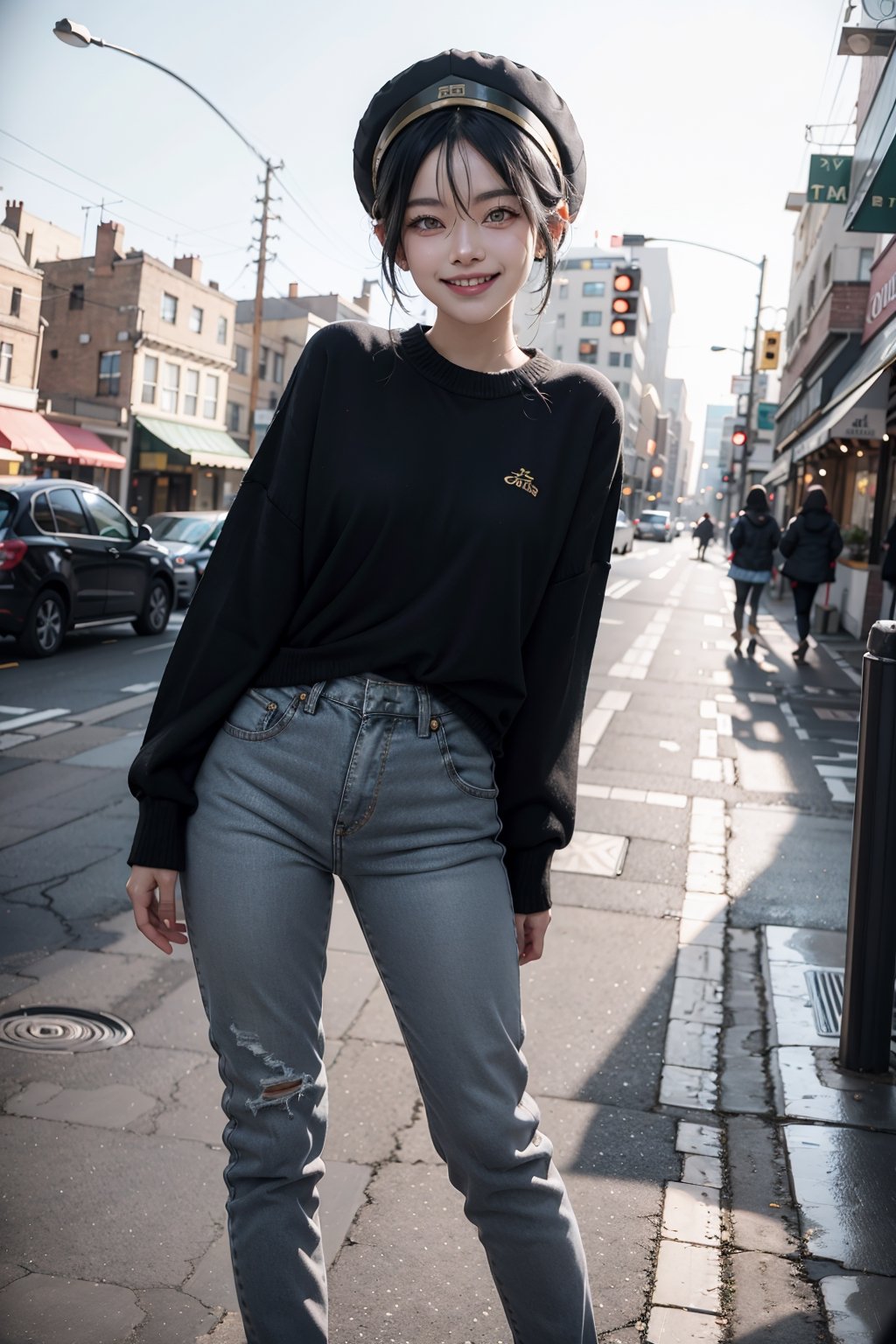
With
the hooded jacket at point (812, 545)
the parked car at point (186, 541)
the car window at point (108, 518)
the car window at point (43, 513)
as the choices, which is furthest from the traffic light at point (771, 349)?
the car window at point (43, 513)

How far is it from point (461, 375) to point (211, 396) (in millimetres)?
50310

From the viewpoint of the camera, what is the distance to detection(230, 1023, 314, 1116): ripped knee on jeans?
1.71m

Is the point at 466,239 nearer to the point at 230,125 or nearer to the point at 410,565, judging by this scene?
the point at 410,565

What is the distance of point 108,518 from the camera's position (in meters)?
13.6

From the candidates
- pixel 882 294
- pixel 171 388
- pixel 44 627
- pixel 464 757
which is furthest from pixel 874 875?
pixel 171 388

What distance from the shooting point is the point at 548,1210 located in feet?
5.58

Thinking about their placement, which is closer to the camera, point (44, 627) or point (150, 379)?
point (44, 627)

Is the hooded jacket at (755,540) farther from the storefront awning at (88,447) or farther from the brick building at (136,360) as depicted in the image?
the brick building at (136,360)

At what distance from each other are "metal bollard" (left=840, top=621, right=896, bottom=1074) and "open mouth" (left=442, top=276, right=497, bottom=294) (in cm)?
202

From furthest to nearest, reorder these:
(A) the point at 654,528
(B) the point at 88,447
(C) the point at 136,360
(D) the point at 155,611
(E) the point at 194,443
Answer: (A) the point at 654,528 < (E) the point at 194,443 < (C) the point at 136,360 < (B) the point at 88,447 < (D) the point at 155,611

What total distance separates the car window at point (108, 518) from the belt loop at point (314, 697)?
12156mm

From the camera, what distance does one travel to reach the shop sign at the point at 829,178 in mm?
23016

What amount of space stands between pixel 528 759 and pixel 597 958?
118 inches

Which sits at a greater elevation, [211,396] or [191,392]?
[211,396]
